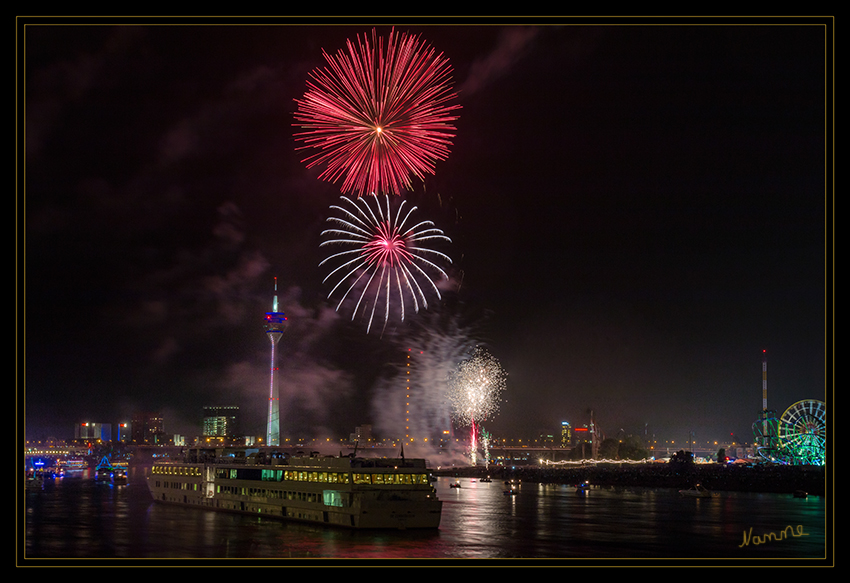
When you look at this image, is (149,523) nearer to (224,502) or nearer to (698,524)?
(224,502)
